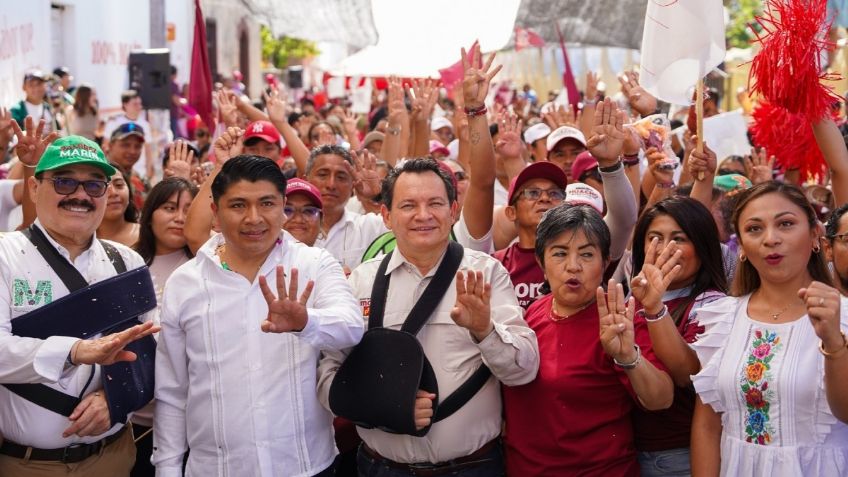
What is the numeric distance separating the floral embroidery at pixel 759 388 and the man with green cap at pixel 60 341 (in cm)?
198

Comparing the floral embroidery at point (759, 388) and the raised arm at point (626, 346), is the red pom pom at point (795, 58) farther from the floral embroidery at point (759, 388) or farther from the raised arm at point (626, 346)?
the raised arm at point (626, 346)

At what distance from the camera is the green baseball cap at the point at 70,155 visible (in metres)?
3.77

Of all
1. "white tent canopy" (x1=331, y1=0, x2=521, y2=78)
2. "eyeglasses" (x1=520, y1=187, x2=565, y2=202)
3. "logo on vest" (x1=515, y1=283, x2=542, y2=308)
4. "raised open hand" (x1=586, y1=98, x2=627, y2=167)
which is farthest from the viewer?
"white tent canopy" (x1=331, y1=0, x2=521, y2=78)

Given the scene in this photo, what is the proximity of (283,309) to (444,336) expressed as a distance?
0.66 metres

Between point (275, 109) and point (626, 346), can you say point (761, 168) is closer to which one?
point (626, 346)

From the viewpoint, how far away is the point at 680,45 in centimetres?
476

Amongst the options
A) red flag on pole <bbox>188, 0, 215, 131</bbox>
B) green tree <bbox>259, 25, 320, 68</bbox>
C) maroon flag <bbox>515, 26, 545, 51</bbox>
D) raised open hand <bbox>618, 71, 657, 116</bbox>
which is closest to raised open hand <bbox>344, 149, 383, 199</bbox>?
raised open hand <bbox>618, 71, 657, 116</bbox>

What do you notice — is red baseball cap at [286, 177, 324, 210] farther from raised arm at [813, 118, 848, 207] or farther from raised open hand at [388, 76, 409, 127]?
raised open hand at [388, 76, 409, 127]

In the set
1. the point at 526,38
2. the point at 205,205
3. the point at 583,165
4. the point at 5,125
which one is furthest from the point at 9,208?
the point at 526,38

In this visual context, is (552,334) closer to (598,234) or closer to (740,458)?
(598,234)

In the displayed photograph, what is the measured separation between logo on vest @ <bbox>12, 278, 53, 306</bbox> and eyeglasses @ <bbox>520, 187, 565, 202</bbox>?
6.96 ft

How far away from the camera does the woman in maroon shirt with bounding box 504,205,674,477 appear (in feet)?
11.5

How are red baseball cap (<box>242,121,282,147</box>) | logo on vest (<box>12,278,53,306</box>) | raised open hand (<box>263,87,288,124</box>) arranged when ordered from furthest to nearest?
raised open hand (<box>263,87,288,124</box>) < red baseball cap (<box>242,121,282,147</box>) < logo on vest (<box>12,278,53,306</box>)

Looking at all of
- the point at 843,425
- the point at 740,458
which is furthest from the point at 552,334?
the point at 843,425
